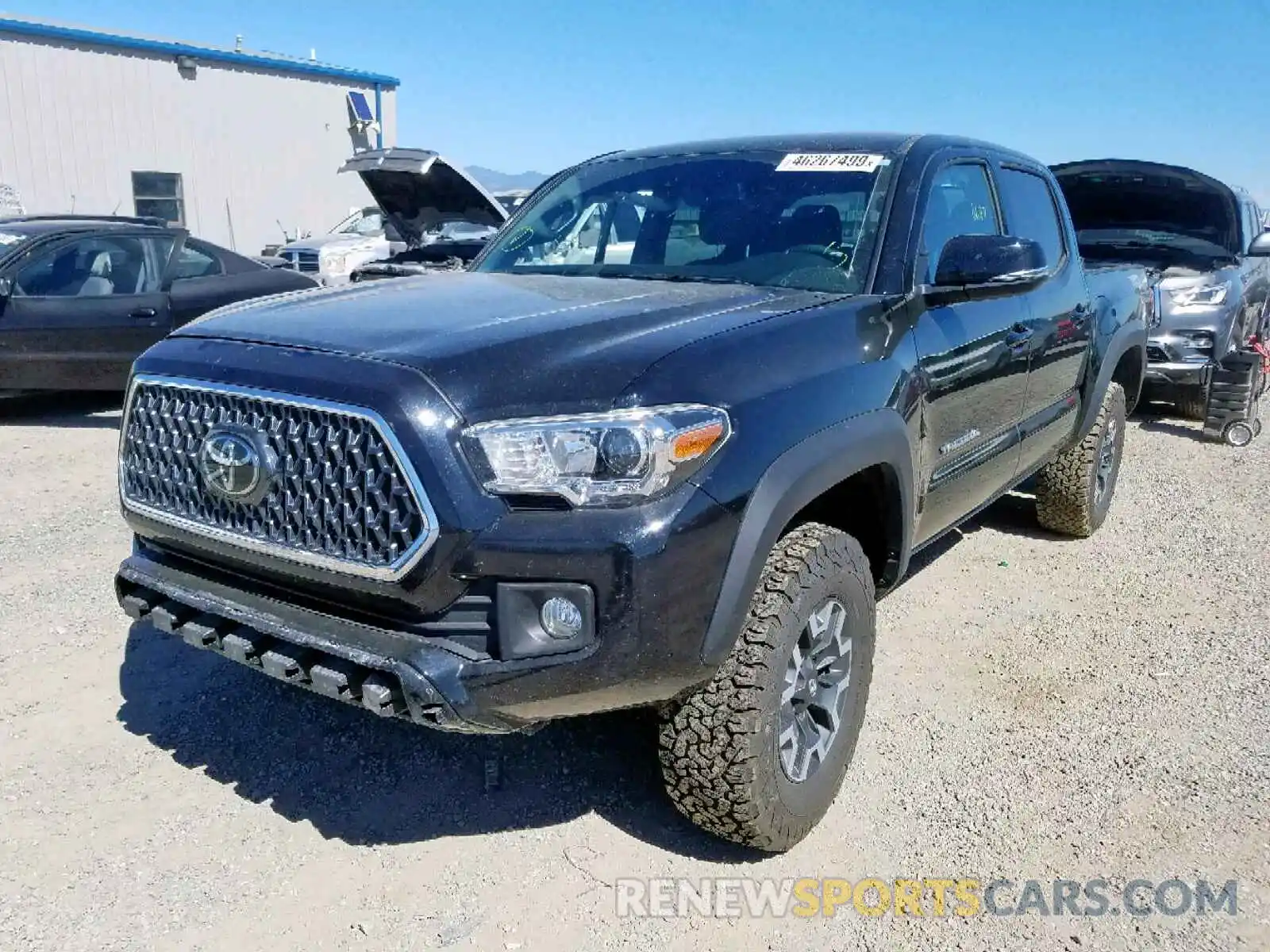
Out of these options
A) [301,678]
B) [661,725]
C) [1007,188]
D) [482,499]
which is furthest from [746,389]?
[1007,188]

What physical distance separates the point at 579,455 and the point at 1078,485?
151 inches

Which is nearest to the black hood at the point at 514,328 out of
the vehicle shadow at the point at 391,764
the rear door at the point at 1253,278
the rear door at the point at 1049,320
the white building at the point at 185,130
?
the vehicle shadow at the point at 391,764

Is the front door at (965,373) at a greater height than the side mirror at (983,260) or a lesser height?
lesser

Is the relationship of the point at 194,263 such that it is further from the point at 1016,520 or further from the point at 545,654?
the point at 545,654

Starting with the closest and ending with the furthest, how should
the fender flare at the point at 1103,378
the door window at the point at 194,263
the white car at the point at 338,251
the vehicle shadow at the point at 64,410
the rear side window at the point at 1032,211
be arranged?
the rear side window at the point at 1032,211
the fender flare at the point at 1103,378
the vehicle shadow at the point at 64,410
the door window at the point at 194,263
the white car at the point at 338,251

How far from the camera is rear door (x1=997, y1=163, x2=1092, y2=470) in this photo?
412 cm

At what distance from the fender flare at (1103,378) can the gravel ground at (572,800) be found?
3.06 ft

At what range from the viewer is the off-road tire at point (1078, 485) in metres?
5.20

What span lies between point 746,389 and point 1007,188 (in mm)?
2458

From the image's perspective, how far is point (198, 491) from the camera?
2576 millimetres

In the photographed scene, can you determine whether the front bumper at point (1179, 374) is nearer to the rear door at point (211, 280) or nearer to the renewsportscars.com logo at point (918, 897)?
the renewsportscars.com logo at point (918, 897)

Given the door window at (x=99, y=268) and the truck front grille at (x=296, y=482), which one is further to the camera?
the door window at (x=99, y=268)

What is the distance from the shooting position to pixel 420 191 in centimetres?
843

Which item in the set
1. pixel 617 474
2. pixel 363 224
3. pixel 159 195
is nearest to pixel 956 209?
pixel 617 474
